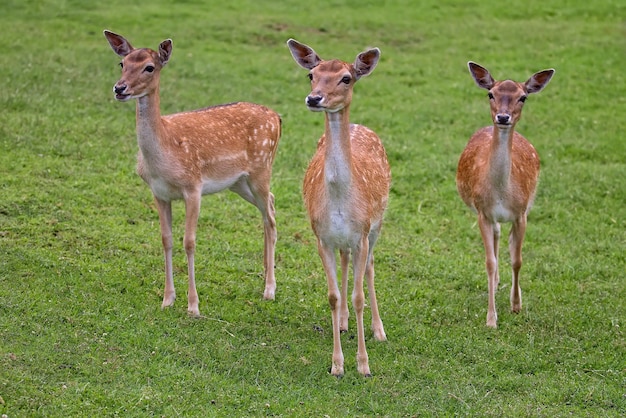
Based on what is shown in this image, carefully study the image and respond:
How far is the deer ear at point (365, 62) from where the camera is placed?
6918mm

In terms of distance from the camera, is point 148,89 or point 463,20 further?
point 463,20

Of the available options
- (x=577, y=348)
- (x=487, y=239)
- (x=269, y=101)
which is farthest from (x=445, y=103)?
(x=577, y=348)

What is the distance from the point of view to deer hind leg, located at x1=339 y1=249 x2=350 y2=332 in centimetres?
747

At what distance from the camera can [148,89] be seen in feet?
25.6

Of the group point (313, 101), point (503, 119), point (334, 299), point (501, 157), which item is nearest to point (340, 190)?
point (313, 101)

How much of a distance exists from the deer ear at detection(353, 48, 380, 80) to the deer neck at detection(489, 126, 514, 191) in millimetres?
1701

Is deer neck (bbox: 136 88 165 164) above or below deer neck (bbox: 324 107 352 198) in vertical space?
below

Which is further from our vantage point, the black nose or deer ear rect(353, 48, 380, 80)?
deer ear rect(353, 48, 380, 80)

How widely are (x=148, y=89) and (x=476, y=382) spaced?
133 inches

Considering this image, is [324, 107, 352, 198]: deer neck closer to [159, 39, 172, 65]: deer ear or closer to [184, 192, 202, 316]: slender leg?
[184, 192, 202, 316]: slender leg

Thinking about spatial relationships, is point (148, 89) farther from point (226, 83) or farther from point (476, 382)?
point (226, 83)

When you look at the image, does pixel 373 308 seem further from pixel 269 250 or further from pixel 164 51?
pixel 164 51

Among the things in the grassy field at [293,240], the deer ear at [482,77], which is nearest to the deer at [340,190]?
the grassy field at [293,240]

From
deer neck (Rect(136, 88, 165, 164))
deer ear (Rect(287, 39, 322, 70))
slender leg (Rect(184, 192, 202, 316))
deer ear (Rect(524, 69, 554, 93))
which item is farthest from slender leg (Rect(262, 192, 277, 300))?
deer ear (Rect(524, 69, 554, 93))
